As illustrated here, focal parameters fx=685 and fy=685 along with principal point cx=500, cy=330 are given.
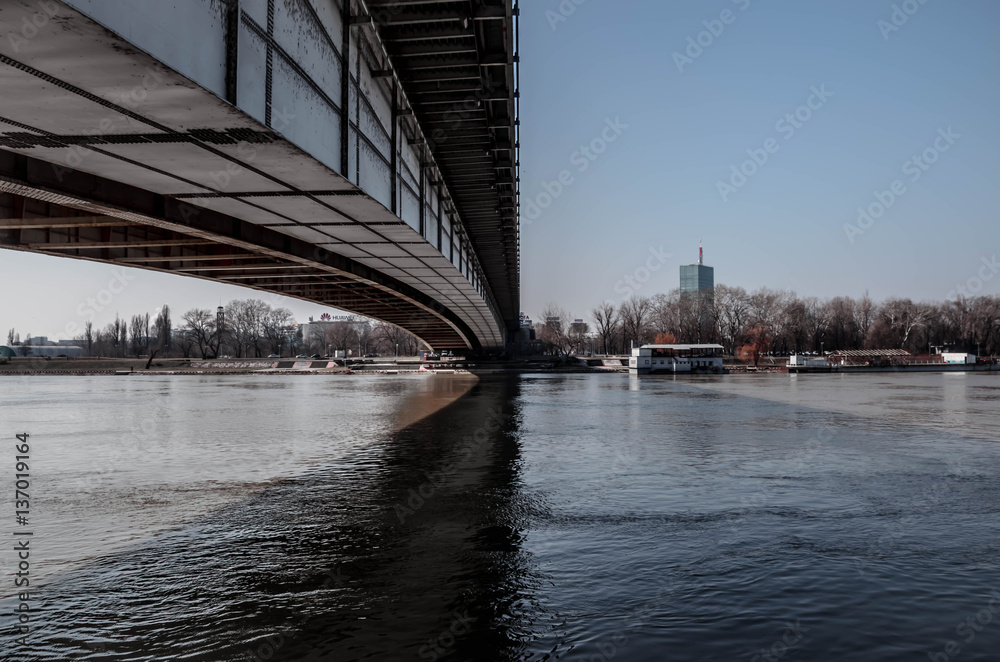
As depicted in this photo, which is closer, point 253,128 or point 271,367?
point 253,128

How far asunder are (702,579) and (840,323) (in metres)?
148

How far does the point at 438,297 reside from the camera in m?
45.2

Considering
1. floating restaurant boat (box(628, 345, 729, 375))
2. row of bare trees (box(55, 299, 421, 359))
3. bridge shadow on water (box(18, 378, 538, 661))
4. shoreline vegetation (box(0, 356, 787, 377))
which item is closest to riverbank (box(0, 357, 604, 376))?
shoreline vegetation (box(0, 356, 787, 377))

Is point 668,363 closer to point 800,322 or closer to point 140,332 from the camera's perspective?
point 800,322

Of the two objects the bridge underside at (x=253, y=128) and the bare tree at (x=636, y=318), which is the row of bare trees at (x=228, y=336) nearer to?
the bare tree at (x=636, y=318)

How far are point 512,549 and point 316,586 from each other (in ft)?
→ 9.38

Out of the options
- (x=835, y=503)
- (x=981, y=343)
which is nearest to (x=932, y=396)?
(x=835, y=503)

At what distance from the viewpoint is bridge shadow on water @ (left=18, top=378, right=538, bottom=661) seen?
6.64 meters

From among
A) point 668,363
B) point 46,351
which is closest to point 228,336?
point 46,351

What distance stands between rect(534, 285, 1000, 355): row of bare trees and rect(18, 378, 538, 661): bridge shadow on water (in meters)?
121

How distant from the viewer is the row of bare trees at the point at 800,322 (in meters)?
130

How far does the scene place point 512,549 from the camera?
981 cm

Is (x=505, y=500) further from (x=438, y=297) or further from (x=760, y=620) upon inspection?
(x=438, y=297)

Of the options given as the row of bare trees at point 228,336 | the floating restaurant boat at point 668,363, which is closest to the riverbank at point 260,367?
the floating restaurant boat at point 668,363
